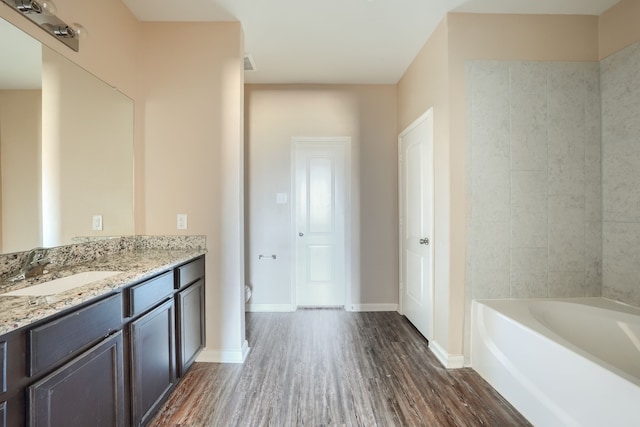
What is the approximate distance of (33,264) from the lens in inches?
54.2

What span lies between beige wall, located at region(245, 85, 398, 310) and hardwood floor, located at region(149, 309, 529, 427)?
0.73 metres

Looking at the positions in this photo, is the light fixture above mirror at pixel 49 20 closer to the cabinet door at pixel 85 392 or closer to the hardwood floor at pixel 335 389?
the cabinet door at pixel 85 392

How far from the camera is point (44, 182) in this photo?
4.81 ft

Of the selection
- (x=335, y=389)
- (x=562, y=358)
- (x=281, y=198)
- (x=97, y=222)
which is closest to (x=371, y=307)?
(x=335, y=389)

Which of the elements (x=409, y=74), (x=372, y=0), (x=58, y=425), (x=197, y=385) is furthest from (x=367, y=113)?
(x=58, y=425)

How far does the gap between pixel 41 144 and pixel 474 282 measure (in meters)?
2.78

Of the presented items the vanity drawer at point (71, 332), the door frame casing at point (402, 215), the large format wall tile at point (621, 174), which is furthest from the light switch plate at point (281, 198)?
the large format wall tile at point (621, 174)

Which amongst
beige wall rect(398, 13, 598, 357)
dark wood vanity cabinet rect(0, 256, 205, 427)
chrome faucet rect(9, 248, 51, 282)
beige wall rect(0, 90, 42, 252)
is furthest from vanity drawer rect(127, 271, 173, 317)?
beige wall rect(398, 13, 598, 357)

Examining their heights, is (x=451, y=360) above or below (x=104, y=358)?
below

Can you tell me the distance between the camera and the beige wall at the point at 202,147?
2.21m

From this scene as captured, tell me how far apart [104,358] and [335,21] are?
2.54 m

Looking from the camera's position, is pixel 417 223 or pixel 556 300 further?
pixel 417 223

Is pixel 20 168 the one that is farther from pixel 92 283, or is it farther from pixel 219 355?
pixel 219 355

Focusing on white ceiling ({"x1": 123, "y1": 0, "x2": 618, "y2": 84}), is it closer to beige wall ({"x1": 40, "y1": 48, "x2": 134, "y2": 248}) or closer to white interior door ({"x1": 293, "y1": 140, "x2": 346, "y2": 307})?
beige wall ({"x1": 40, "y1": 48, "x2": 134, "y2": 248})
